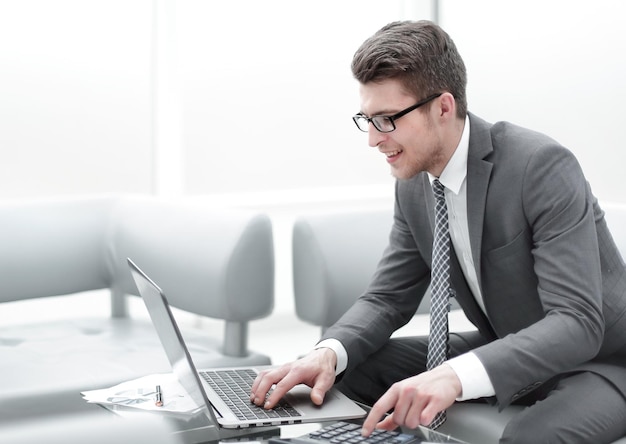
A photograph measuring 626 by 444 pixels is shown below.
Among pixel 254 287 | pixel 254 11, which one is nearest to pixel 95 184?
pixel 254 11

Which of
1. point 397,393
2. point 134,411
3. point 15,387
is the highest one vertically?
point 397,393

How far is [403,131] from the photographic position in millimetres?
2041

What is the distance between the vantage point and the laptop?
1.66m

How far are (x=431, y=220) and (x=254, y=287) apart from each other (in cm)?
85

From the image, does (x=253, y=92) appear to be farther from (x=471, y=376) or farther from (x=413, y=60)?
(x=471, y=376)

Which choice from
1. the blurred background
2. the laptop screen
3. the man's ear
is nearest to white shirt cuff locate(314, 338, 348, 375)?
the laptop screen

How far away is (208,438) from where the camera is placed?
1695 mm

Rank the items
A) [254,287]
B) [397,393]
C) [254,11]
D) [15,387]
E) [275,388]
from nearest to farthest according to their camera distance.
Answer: [397,393]
[275,388]
[15,387]
[254,287]
[254,11]

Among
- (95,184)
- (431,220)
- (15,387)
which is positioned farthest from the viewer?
(95,184)

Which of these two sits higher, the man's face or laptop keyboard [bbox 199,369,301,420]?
the man's face

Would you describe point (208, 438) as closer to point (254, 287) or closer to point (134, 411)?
point (134, 411)

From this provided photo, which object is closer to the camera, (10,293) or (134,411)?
(134,411)

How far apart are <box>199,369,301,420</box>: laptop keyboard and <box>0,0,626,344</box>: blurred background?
264 centimetres

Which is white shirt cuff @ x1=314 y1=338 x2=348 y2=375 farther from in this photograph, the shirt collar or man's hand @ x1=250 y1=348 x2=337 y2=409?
the shirt collar
